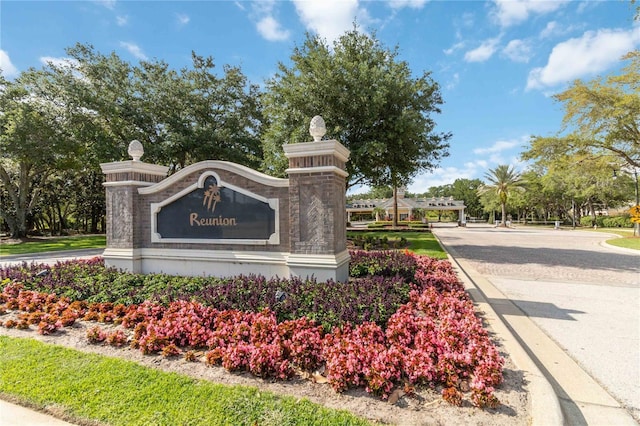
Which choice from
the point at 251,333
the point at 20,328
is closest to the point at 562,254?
the point at 251,333

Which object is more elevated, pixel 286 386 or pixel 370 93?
pixel 370 93

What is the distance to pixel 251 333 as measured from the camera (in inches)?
150

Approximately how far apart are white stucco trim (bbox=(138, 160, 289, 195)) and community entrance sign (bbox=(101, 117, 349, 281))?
0.02 m

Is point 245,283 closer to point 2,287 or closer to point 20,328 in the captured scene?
point 20,328

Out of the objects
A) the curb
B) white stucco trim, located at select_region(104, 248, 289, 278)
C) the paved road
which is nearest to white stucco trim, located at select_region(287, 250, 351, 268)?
white stucco trim, located at select_region(104, 248, 289, 278)

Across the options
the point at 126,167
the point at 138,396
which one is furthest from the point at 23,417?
the point at 126,167

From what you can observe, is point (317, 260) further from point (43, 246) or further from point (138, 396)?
point (43, 246)

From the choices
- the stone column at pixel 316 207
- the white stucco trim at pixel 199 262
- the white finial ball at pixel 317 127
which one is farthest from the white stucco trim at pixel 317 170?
the white stucco trim at pixel 199 262

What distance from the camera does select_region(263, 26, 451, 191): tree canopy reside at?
11.7m

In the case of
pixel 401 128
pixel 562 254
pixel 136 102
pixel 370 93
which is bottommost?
pixel 562 254

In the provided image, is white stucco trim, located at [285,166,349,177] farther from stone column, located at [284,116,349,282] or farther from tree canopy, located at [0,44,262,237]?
tree canopy, located at [0,44,262,237]

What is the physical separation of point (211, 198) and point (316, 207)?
240 cm

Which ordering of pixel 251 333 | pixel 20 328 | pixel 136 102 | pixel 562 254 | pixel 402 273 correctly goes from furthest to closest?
1. pixel 136 102
2. pixel 562 254
3. pixel 402 273
4. pixel 20 328
5. pixel 251 333

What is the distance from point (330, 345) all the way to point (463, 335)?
1565mm
